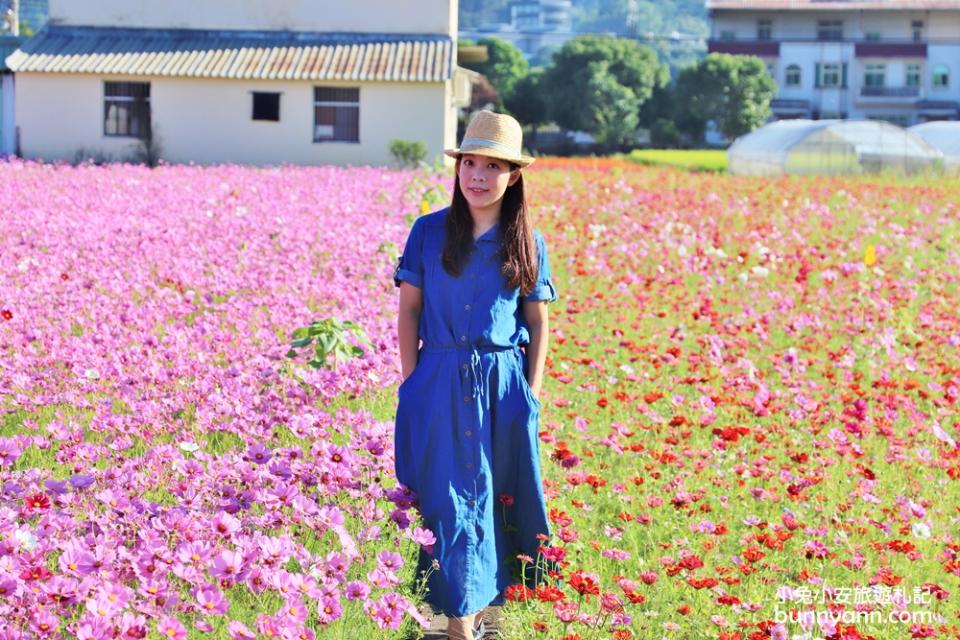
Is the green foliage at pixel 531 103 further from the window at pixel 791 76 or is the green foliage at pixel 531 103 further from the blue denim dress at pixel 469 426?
the blue denim dress at pixel 469 426

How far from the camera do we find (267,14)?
95.5ft

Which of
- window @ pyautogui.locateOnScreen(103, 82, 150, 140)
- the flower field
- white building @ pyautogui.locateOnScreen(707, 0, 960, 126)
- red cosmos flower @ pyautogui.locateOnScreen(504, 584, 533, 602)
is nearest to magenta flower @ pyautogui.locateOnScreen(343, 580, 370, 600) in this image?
the flower field

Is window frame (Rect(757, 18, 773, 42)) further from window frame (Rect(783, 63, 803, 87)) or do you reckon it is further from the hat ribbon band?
the hat ribbon band

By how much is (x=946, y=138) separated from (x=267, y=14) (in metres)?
17.5

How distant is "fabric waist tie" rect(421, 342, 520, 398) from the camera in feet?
12.7

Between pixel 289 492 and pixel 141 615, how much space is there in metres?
0.74

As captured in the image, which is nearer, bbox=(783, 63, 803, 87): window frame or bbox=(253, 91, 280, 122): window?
bbox=(253, 91, 280, 122): window

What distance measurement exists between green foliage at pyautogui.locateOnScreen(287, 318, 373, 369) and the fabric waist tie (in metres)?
1.85

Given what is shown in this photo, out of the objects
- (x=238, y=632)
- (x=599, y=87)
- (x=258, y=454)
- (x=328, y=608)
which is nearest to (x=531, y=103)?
(x=599, y=87)

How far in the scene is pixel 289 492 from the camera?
135 inches

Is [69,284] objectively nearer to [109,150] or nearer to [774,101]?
[109,150]

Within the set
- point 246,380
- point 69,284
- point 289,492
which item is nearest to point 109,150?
point 69,284

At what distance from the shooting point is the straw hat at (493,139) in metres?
3.84

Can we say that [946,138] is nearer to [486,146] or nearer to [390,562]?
[486,146]
